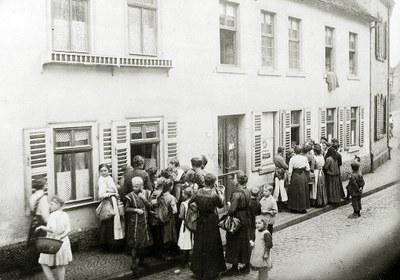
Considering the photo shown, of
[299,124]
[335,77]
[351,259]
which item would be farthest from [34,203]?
[335,77]

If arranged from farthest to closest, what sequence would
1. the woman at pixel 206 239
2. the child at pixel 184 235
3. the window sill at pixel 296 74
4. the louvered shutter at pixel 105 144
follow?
the window sill at pixel 296 74 → the louvered shutter at pixel 105 144 → the child at pixel 184 235 → the woman at pixel 206 239

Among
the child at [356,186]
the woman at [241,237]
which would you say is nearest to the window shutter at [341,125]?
the child at [356,186]

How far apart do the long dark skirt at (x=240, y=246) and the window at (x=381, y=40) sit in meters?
16.1

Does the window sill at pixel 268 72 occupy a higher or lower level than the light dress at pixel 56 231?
higher

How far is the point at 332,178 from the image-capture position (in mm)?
14359

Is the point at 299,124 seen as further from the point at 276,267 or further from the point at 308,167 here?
the point at 276,267

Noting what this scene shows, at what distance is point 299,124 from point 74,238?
943 cm

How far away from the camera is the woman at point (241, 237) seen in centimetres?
845

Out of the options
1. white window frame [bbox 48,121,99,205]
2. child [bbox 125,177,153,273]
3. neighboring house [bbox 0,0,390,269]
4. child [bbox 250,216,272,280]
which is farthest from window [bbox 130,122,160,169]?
child [bbox 250,216,272,280]

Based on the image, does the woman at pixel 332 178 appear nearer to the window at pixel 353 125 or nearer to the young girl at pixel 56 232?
the window at pixel 353 125

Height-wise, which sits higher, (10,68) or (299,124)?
(10,68)

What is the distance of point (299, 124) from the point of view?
16703 mm

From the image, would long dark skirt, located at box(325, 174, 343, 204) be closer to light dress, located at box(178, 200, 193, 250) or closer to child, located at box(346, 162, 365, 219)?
child, located at box(346, 162, 365, 219)

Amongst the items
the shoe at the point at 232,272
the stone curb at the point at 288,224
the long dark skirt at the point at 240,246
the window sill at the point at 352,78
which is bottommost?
the shoe at the point at 232,272
